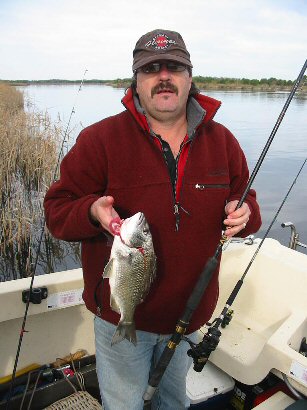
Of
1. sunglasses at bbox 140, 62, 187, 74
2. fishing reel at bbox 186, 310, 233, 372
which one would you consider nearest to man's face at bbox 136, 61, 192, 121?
sunglasses at bbox 140, 62, 187, 74

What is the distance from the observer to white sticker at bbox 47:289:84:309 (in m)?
3.12

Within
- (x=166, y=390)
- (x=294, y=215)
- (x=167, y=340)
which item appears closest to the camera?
(x=167, y=340)

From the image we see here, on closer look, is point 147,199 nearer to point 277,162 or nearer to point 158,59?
point 158,59

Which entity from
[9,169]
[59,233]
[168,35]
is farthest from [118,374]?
[9,169]

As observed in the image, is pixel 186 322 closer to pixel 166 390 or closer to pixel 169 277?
pixel 169 277

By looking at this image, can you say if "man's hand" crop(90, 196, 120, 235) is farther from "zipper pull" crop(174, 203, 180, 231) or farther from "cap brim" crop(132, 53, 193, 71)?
"cap brim" crop(132, 53, 193, 71)

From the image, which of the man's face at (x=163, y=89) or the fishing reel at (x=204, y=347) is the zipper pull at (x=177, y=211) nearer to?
the man's face at (x=163, y=89)

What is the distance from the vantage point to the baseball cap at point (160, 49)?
6.79 feet

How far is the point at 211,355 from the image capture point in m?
3.29

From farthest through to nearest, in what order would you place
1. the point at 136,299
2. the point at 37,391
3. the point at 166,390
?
the point at 37,391, the point at 166,390, the point at 136,299

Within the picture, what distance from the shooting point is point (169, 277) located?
6.96 ft

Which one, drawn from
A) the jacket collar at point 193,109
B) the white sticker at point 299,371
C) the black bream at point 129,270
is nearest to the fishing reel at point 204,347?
the black bream at point 129,270

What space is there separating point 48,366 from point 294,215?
27.7 ft

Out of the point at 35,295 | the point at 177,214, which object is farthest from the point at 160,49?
the point at 35,295
